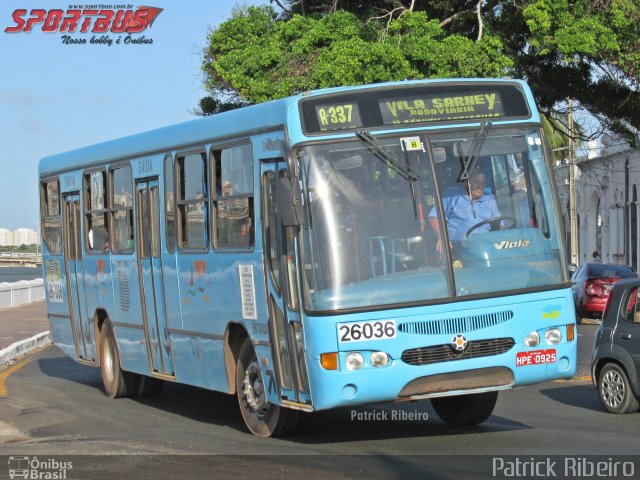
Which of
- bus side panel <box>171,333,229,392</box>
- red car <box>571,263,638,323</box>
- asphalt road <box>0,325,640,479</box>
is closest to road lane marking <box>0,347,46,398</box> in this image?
asphalt road <box>0,325,640,479</box>

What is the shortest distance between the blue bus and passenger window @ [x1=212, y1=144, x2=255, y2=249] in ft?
0.07

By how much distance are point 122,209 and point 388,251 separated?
577 centimetres

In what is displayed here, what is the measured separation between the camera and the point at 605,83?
31.8 meters

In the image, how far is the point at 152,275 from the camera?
13859mm

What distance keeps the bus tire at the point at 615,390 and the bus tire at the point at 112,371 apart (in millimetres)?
5969

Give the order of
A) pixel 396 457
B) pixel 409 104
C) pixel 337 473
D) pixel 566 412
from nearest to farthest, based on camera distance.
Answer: pixel 337 473
pixel 396 457
pixel 409 104
pixel 566 412

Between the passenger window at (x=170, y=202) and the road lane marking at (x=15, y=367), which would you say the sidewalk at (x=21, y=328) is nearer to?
the road lane marking at (x=15, y=367)

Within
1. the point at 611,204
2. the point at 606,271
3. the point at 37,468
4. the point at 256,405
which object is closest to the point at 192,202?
the point at 256,405

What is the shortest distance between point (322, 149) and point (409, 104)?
938mm

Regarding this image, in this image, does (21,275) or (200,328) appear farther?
(21,275)

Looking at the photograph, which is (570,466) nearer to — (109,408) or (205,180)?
(205,180)

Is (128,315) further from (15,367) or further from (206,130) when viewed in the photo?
(15,367)

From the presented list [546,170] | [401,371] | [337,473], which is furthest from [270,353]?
[546,170]

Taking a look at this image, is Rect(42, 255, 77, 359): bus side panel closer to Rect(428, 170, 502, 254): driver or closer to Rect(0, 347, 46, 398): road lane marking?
Rect(0, 347, 46, 398): road lane marking
